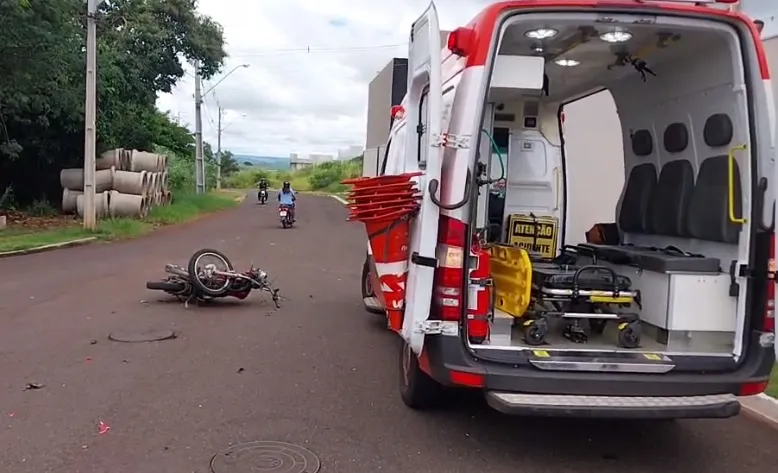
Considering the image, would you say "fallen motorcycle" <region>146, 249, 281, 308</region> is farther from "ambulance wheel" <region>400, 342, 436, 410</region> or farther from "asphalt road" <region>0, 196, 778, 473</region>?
"ambulance wheel" <region>400, 342, 436, 410</region>

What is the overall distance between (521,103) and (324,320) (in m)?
3.54

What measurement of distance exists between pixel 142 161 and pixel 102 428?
22254 mm

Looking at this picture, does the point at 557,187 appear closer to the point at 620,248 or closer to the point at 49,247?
the point at 620,248

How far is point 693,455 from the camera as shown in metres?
5.16

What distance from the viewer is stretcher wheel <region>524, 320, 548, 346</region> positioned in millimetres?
5299

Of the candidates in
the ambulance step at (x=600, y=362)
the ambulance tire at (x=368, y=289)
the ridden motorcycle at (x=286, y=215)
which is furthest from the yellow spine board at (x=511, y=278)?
the ridden motorcycle at (x=286, y=215)

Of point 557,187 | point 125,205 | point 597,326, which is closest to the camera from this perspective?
point 597,326

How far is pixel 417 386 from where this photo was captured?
5715 mm

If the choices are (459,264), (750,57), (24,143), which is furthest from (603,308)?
(24,143)

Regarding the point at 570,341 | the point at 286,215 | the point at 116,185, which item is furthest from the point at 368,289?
the point at 116,185

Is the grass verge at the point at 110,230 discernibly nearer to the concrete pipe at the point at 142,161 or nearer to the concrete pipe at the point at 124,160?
the concrete pipe at the point at 142,161

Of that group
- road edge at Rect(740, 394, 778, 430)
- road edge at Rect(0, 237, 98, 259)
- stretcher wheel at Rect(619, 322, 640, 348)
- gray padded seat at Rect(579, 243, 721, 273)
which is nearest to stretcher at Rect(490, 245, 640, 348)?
stretcher wheel at Rect(619, 322, 640, 348)

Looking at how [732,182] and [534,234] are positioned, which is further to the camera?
[534,234]

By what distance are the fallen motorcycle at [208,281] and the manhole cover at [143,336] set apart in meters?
1.54
